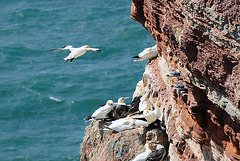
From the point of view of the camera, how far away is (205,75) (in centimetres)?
1103

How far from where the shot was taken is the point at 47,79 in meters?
45.8

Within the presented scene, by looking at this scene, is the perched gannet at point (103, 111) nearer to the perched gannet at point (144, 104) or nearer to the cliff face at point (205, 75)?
the perched gannet at point (144, 104)

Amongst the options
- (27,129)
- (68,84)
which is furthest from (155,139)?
(68,84)

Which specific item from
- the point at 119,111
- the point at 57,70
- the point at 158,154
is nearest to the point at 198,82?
the point at 158,154

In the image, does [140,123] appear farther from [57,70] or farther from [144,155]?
[57,70]

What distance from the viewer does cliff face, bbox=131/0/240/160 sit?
9.87 m

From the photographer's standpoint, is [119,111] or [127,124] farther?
[119,111]

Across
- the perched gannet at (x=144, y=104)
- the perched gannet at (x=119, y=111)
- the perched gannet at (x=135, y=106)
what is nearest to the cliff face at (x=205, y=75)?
the perched gannet at (x=144, y=104)

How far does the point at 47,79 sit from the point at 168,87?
100.0 feet

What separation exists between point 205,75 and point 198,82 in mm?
495

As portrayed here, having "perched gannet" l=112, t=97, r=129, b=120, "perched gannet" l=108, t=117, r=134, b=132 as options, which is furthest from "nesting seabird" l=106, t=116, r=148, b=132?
"perched gannet" l=112, t=97, r=129, b=120

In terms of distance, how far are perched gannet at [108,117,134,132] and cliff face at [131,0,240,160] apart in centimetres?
191

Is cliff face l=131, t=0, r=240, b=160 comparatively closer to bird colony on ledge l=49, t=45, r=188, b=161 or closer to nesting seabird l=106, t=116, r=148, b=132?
bird colony on ledge l=49, t=45, r=188, b=161

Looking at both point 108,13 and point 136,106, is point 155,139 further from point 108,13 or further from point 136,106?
point 108,13
